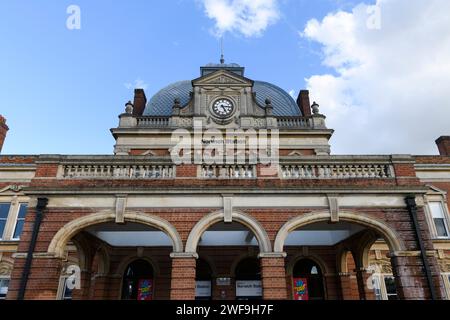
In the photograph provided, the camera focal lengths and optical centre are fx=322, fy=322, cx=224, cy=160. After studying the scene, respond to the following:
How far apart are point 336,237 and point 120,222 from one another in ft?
28.9

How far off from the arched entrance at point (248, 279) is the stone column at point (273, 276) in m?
5.41

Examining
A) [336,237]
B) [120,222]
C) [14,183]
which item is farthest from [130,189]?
[14,183]

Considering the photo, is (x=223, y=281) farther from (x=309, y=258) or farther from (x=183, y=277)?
(x=183, y=277)

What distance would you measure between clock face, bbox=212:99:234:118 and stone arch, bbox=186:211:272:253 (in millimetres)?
12441

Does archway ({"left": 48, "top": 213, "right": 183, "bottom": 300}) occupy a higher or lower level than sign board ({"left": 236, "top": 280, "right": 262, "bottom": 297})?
higher

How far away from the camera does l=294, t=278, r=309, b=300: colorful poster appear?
14344mm

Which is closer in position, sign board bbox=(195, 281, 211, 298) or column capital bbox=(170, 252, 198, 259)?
column capital bbox=(170, 252, 198, 259)

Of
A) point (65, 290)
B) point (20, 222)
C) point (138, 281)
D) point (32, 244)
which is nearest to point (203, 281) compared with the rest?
point (138, 281)

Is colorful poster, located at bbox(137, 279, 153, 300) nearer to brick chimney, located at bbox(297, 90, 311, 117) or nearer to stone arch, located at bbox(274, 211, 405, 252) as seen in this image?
stone arch, located at bbox(274, 211, 405, 252)

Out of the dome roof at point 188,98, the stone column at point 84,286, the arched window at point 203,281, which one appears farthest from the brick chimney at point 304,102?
the stone column at point 84,286

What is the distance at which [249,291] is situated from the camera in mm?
14344

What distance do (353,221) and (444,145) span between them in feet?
44.5

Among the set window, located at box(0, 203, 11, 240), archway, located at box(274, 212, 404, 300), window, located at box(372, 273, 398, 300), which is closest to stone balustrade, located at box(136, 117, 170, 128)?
window, located at box(0, 203, 11, 240)

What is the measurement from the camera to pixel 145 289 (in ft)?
47.3
